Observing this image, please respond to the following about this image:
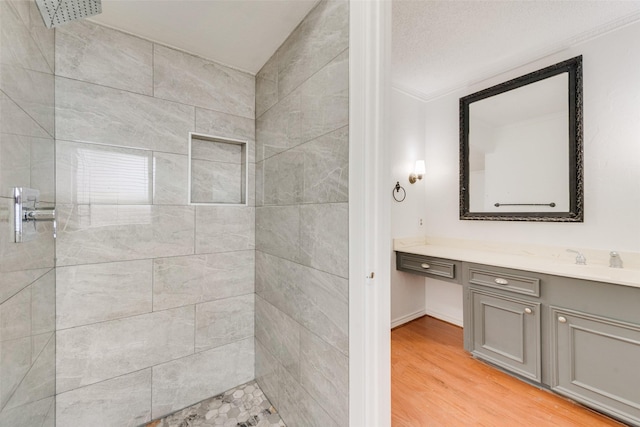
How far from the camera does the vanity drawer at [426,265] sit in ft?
7.42

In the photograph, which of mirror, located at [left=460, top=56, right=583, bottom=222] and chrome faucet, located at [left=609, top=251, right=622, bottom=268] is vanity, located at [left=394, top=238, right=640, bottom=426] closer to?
chrome faucet, located at [left=609, top=251, right=622, bottom=268]

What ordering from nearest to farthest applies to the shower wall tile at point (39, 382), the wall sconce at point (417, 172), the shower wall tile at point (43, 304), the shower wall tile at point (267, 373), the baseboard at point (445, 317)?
the shower wall tile at point (39, 382) → the shower wall tile at point (43, 304) → the shower wall tile at point (267, 373) → the baseboard at point (445, 317) → the wall sconce at point (417, 172)

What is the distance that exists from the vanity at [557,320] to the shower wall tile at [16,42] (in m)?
2.75

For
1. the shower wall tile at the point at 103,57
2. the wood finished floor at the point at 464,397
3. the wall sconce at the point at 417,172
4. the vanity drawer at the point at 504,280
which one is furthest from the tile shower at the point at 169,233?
the wall sconce at the point at 417,172

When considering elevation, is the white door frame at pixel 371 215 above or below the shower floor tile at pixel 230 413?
above

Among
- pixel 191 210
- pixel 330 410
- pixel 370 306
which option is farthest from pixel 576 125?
pixel 191 210

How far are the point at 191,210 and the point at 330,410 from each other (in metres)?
1.41

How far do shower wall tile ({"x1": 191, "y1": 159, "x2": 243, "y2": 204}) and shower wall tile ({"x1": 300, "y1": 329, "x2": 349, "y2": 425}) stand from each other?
113 cm

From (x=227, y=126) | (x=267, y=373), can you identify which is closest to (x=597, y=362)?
(x=267, y=373)

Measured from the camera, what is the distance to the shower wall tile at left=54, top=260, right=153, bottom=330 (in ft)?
4.41

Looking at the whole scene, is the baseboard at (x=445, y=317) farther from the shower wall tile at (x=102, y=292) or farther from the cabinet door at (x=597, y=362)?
the shower wall tile at (x=102, y=292)

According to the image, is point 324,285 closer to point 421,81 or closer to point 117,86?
point 117,86

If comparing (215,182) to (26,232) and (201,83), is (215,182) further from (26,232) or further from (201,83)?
(26,232)

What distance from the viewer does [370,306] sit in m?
1.00
